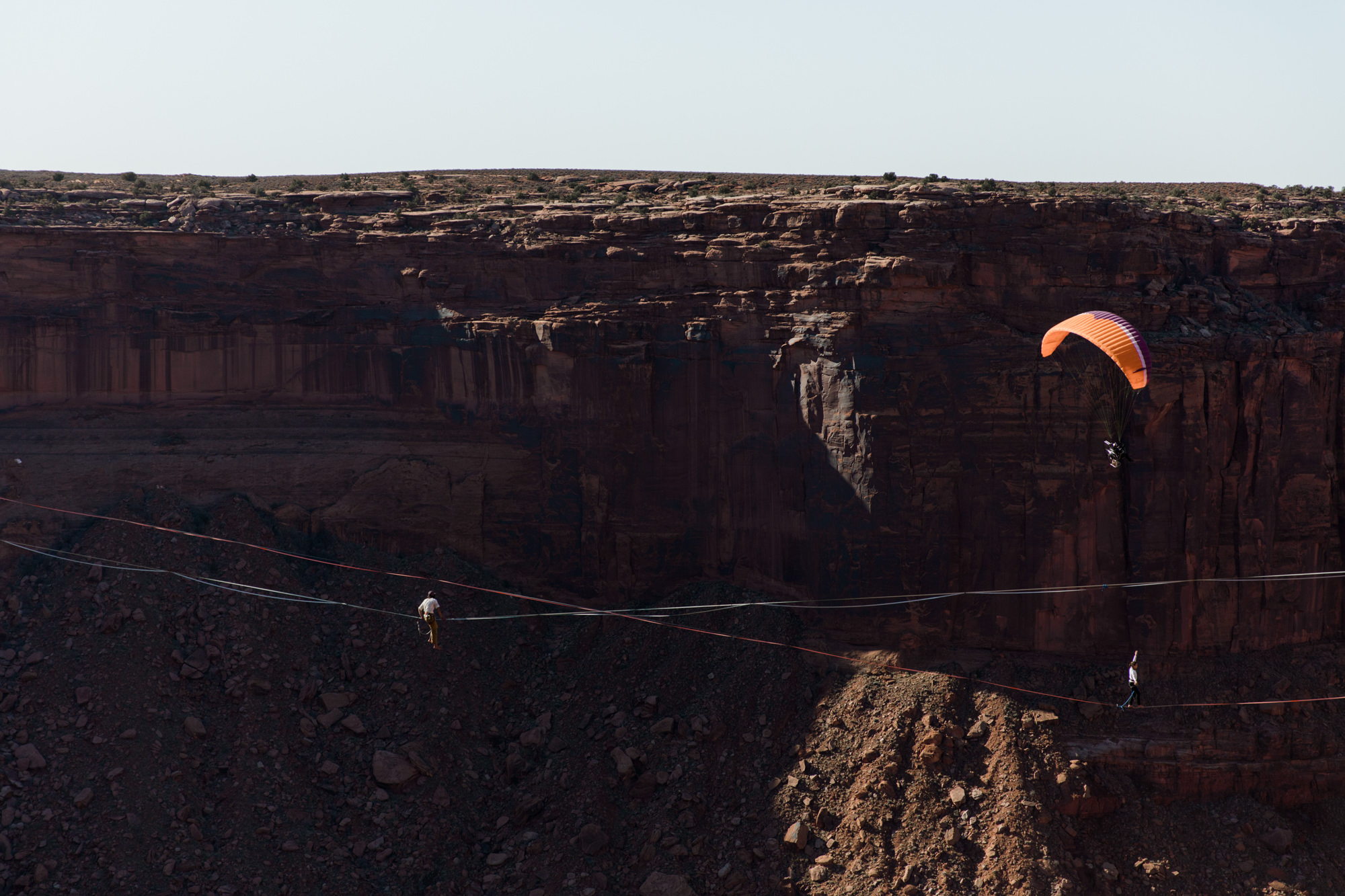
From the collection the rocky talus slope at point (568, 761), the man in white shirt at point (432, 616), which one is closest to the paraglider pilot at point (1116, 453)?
the rocky talus slope at point (568, 761)

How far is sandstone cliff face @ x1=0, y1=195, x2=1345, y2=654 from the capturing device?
82.8 ft

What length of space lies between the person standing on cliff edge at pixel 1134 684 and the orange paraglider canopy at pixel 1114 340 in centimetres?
628

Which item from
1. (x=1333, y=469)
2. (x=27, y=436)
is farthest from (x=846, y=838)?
(x=27, y=436)

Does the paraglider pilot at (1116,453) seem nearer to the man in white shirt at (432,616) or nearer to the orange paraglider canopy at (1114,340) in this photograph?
Result: the orange paraglider canopy at (1114,340)

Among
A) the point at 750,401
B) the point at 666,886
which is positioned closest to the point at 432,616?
the point at 666,886

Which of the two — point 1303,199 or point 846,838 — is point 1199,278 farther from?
point 846,838

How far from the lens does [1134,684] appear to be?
23.5 m

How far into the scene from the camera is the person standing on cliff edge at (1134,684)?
2348 cm

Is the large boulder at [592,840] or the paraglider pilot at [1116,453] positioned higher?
the paraglider pilot at [1116,453]

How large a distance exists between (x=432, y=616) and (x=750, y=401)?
30.1ft

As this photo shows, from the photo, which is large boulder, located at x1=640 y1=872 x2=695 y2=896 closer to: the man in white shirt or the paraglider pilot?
the man in white shirt

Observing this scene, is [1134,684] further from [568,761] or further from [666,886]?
[568,761]

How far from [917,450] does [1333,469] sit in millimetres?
9947

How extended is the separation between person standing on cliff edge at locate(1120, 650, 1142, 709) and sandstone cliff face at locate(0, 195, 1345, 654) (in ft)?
3.51
